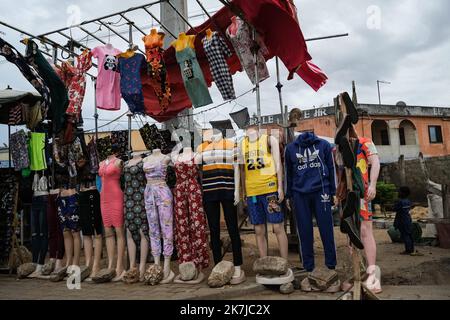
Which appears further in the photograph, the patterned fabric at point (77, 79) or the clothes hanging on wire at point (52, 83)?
the patterned fabric at point (77, 79)

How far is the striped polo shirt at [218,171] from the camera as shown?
4832 mm

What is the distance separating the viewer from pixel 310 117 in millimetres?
25188

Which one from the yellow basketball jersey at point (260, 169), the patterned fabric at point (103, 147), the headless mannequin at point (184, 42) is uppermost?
the headless mannequin at point (184, 42)

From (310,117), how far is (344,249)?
18701 millimetres

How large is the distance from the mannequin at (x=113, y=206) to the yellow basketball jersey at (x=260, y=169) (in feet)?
6.37

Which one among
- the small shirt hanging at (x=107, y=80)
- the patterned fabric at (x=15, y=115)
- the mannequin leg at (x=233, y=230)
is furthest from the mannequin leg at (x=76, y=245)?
the patterned fabric at (x=15, y=115)

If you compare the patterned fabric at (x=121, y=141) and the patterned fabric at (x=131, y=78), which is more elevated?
the patterned fabric at (x=131, y=78)

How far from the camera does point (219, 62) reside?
18.7 ft

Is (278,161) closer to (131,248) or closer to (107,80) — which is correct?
(131,248)

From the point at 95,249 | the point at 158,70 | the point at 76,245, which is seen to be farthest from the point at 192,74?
the point at 76,245

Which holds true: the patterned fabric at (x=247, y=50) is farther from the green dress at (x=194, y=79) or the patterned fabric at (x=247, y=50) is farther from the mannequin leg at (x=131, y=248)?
the mannequin leg at (x=131, y=248)

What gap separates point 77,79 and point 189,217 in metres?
3.47

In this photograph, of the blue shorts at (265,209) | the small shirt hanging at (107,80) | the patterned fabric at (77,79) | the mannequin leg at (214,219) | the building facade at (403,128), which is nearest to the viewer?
the blue shorts at (265,209)
